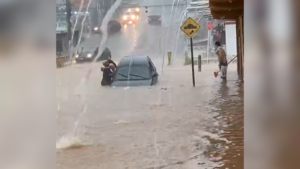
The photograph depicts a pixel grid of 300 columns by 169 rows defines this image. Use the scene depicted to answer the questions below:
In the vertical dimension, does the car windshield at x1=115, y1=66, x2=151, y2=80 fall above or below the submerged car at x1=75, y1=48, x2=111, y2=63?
below

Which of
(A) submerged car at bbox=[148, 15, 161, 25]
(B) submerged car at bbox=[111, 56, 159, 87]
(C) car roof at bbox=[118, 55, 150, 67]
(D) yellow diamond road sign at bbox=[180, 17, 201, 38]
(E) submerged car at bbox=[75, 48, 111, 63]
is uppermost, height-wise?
(A) submerged car at bbox=[148, 15, 161, 25]

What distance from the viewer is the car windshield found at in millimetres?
11727

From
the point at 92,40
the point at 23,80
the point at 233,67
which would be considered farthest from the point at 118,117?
the point at 233,67

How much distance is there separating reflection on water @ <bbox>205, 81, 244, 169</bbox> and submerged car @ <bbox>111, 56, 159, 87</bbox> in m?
3.29

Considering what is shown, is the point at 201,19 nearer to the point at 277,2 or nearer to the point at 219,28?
the point at 219,28

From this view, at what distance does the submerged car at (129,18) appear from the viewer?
18498mm

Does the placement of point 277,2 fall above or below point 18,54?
above

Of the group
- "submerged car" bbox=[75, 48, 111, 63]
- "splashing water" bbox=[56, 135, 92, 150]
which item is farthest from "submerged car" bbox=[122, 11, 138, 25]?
"splashing water" bbox=[56, 135, 92, 150]

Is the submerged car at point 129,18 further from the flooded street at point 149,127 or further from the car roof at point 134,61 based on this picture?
the flooded street at point 149,127

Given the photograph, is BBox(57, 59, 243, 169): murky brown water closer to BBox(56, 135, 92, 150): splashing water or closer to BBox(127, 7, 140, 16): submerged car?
BBox(56, 135, 92, 150): splashing water

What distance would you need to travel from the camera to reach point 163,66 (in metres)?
17.8

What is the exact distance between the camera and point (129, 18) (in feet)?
62.8

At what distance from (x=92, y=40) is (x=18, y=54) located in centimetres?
1536

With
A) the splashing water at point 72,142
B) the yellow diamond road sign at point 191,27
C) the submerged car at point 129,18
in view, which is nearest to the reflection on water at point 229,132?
the splashing water at point 72,142
